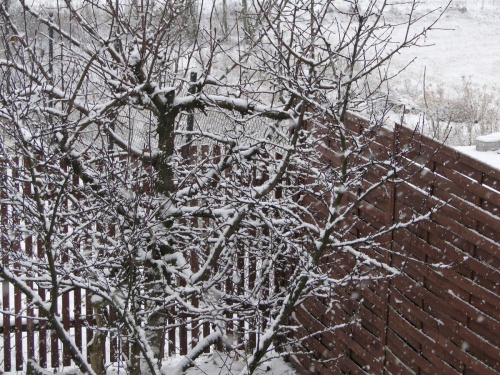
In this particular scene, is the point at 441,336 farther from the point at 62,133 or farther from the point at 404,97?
the point at 404,97

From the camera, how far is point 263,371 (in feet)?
17.4

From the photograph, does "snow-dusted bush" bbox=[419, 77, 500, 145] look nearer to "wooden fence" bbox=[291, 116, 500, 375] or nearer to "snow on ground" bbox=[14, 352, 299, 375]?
"snow on ground" bbox=[14, 352, 299, 375]

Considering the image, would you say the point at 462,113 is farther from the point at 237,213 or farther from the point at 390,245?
the point at 237,213

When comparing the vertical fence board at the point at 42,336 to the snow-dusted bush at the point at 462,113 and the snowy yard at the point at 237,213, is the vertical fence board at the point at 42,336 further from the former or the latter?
the snow-dusted bush at the point at 462,113

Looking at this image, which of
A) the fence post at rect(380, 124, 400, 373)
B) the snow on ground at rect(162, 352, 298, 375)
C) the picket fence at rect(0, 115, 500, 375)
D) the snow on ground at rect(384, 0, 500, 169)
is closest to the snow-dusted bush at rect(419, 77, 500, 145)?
the snow on ground at rect(384, 0, 500, 169)

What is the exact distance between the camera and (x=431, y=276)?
11.5ft

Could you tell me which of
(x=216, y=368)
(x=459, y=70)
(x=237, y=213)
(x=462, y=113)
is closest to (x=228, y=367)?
(x=216, y=368)

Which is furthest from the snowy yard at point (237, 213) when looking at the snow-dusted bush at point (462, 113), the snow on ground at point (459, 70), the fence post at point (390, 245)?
the snow on ground at point (459, 70)

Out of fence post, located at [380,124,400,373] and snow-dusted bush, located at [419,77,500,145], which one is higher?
snow-dusted bush, located at [419,77,500,145]

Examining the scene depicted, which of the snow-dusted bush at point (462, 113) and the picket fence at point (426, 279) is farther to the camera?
the snow-dusted bush at point (462, 113)

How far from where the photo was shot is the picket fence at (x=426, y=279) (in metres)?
3.11

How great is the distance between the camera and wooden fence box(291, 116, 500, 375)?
3105mm

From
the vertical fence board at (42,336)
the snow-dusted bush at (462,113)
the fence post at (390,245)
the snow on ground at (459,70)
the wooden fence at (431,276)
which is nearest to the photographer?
the wooden fence at (431,276)

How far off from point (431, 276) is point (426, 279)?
0.07 meters
